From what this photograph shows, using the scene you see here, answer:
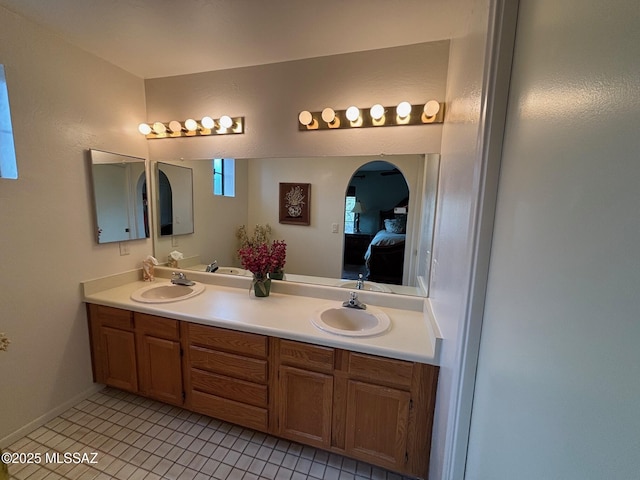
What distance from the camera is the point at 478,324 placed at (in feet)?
2.80

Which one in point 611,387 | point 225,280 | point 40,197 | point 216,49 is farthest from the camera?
point 225,280

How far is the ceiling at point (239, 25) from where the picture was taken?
1.30 metres

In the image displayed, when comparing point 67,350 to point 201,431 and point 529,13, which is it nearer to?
point 201,431

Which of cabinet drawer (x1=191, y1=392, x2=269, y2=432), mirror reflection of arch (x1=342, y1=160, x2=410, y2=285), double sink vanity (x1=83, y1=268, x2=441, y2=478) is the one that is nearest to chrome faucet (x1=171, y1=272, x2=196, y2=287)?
double sink vanity (x1=83, y1=268, x2=441, y2=478)

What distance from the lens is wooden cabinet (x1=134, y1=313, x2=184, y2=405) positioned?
1.67m

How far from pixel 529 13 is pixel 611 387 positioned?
878 mm

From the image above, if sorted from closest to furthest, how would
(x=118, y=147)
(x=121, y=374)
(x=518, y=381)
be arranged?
(x=518, y=381) < (x=121, y=374) < (x=118, y=147)

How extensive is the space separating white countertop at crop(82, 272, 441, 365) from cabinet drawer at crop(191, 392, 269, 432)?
19.7 inches

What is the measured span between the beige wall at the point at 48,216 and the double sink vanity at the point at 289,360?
0.16m

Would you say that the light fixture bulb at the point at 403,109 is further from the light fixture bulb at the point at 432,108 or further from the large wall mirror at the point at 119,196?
the large wall mirror at the point at 119,196

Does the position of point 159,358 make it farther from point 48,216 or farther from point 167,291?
point 48,216

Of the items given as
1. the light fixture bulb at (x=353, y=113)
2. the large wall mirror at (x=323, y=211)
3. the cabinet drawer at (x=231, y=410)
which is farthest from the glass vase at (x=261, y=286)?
the light fixture bulb at (x=353, y=113)

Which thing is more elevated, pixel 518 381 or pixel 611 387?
pixel 611 387

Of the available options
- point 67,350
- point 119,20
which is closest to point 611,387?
point 119,20
